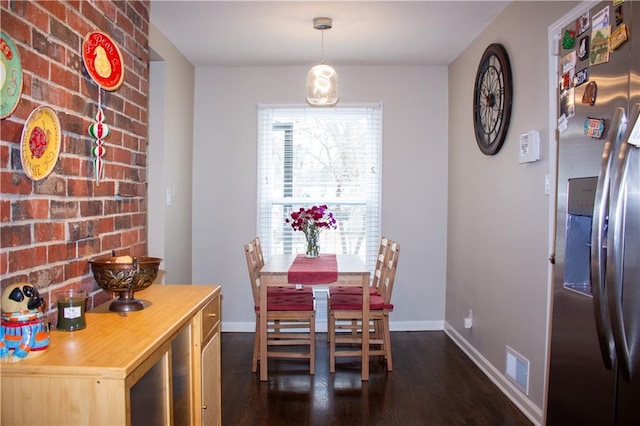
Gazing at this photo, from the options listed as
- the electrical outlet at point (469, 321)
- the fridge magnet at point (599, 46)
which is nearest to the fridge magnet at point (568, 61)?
the fridge magnet at point (599, 46)

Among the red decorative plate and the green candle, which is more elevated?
the red decorative plate

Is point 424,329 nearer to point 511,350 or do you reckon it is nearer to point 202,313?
point 511,350

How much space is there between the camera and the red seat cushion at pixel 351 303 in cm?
335

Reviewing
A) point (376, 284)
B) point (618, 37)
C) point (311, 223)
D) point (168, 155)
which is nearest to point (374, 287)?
point (376, 284)

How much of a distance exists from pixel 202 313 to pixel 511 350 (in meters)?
2.01

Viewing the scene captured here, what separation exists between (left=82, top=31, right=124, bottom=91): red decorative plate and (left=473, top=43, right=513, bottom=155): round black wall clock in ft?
7.54

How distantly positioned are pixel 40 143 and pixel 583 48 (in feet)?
6.74

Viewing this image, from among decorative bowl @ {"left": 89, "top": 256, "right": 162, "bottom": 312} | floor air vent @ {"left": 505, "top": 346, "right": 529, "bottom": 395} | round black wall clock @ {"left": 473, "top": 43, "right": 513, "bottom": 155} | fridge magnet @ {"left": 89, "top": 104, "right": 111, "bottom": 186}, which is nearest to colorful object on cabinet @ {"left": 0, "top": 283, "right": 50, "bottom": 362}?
decorative bowl @ {"left": 89, "top": 256, "right": 162, "bottom": 312}

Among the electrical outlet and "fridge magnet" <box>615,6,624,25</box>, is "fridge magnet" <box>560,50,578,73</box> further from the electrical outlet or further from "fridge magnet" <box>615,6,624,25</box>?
the electrical outlet

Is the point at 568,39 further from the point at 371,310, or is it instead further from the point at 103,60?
the point at 371,310

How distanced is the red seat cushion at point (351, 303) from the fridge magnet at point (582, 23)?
2093 mm

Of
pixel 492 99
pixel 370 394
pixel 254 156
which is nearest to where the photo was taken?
pixel 370 394

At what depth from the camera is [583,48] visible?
1.91 meters

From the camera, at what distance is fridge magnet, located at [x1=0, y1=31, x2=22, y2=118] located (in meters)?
1.28
